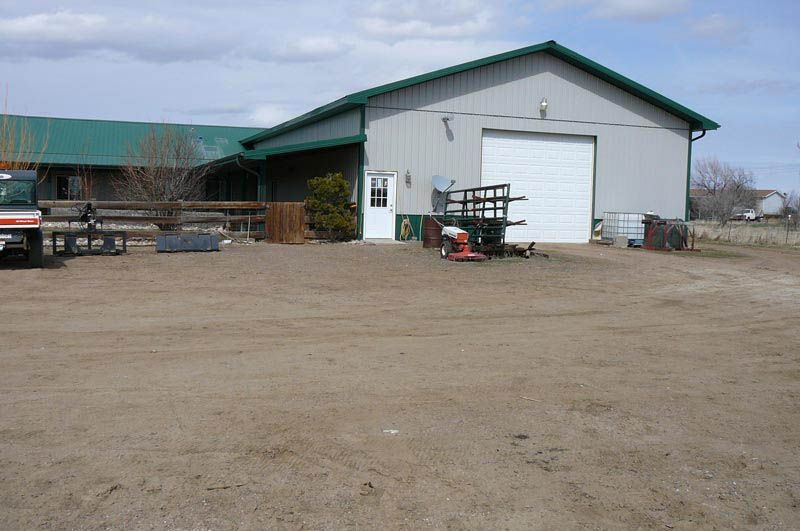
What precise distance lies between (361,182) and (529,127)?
655cm

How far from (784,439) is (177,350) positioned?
21.4 feet

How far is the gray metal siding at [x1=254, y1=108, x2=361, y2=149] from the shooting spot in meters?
25.8

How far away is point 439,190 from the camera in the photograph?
2556 centimetres

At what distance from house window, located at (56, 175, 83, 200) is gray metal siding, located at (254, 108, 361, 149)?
10.6 m

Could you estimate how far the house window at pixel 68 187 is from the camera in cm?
3767

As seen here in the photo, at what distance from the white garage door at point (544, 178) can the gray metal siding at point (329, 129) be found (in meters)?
4.57

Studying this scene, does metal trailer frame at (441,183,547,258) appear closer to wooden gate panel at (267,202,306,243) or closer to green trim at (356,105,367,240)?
green trim at (356,105,367,240)

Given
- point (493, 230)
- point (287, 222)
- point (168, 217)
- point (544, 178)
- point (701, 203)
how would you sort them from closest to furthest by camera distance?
point (493, 230) → point (168, 217) → point (287, 222) → point (544, 178) → point (701, 203)

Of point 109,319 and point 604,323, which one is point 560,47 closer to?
point 604,323

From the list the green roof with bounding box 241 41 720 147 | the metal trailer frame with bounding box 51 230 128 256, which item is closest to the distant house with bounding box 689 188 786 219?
the green roof with bounding box 241 41 720 147

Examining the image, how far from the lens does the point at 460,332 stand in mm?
11023

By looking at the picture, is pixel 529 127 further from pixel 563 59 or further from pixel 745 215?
pixel 745 215

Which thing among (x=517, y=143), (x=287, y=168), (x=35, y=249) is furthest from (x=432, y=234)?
(x=287, y=168)

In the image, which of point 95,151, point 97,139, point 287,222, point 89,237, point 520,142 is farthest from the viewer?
point 97,139
